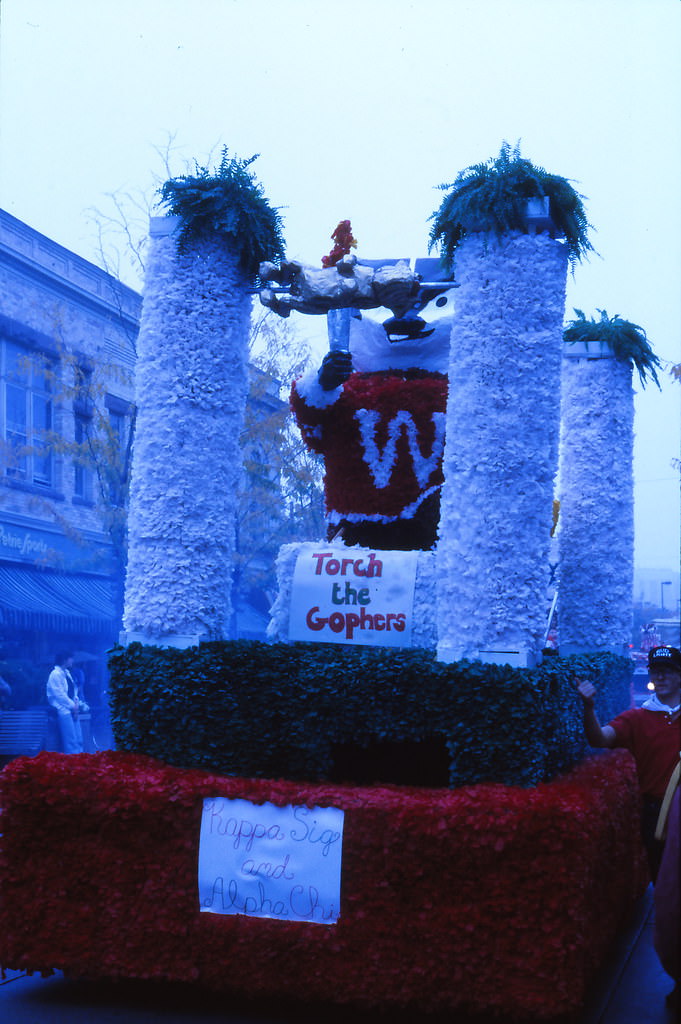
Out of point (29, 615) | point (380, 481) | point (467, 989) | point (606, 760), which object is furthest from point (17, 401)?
point (467, 989)

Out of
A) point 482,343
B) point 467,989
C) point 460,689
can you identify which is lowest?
point 467,989

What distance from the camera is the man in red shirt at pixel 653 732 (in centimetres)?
484

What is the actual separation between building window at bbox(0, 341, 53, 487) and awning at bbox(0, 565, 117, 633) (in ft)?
4.82

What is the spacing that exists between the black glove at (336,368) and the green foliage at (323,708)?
1.50 m

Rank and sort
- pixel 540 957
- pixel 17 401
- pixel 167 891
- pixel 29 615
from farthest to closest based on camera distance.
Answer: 1. pixel 17 401
2. pixel 29 615
3. pixel 167 891
4. pixel 540 957

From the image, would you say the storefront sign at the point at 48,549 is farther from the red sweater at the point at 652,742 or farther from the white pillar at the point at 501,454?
the red sweater at the point at 652,742

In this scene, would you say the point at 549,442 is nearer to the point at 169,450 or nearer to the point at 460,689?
the point at 460,689

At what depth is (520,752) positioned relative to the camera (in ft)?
14.9

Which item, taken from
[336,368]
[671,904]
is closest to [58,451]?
[336,368]

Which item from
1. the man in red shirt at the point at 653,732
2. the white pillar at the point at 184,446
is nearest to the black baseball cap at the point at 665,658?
the man in red shirt at the point at 653,732

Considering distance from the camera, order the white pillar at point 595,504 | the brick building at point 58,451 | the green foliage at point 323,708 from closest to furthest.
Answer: the green foliage at point 323,708 < the white pillar at point 595,504 < the brick building at point 58,451

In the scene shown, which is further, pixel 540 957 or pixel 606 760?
pixel 606 760

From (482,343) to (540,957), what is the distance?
2.64m

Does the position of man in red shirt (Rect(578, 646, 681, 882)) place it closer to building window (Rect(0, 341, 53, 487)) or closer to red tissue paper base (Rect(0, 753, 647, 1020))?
red tissue paper base (Rect(0, 753, 647, 1020))
